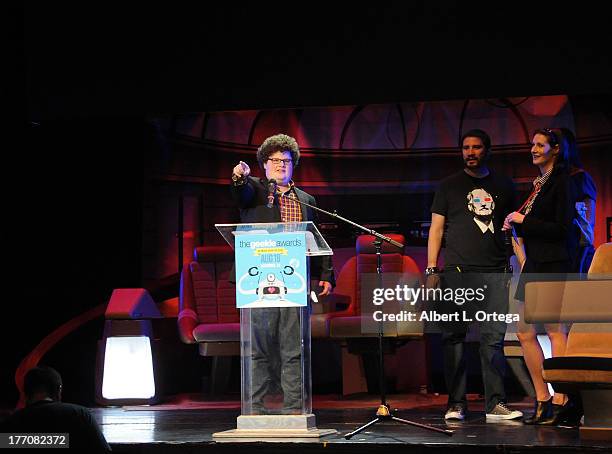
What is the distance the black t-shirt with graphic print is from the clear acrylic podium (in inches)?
39.8

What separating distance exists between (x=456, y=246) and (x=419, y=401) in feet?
5.48

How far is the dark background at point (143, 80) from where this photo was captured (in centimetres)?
550

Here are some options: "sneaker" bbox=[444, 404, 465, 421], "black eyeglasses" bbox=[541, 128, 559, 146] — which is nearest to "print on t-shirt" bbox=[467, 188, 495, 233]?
"black eyeglasses" bbox=[541, 128, 559, 146]

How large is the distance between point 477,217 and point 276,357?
54.9 inches

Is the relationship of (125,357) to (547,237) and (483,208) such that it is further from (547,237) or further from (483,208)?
(547,237)

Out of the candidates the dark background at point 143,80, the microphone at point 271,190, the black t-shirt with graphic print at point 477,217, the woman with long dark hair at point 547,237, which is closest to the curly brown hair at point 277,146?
the microphone at point 271,190

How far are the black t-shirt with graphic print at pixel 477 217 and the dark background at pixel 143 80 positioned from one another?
84 centimetres

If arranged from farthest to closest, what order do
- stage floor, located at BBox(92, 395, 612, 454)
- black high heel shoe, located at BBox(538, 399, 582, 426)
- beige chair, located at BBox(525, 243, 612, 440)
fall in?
black high heel shoe, located at BBox(538, 399, 582, 426) → beige chair, located at BBox(525, 243, 612, 440) → stage floor, located at BBox(92, 395, 612, 454)

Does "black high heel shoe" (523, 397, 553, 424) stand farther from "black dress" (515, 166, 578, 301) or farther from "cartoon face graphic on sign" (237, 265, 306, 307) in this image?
"cartoon face graphic on sign" (237, 265, 306, 307)

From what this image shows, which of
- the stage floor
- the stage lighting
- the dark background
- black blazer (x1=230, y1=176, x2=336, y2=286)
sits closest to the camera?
the stage floor

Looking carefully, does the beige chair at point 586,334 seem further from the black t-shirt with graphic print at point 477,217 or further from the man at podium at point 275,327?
the man at podium at point 275,327

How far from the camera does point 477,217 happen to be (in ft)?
16.1

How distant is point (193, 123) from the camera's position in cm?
705

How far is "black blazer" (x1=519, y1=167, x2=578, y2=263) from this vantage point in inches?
184
